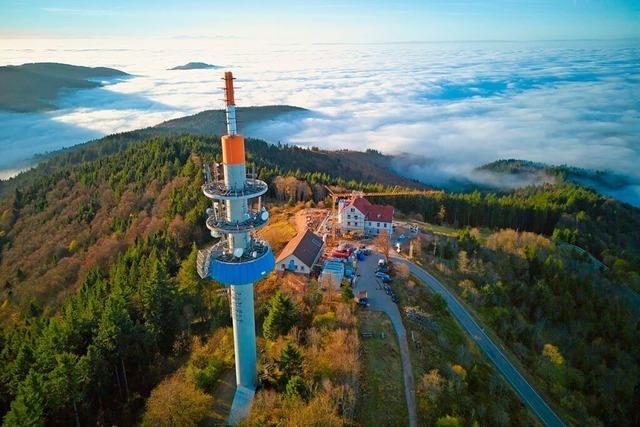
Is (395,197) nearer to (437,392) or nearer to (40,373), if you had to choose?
(437,392)

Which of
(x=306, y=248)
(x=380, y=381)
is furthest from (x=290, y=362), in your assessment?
(x=306, y=248)

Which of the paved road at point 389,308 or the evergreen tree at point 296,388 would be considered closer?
the evergreen tree at point 296,388

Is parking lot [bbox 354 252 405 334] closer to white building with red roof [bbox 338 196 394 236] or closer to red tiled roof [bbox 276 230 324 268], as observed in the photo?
red tiled roof [bbox 276 230 324 268]

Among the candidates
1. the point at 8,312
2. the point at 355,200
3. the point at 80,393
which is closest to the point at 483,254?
the point at 355,200

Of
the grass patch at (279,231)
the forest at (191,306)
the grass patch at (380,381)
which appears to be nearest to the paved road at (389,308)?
the grass patch at (380,381)

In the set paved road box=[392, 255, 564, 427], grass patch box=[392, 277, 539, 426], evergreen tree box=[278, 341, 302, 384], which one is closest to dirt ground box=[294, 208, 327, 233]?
paved road box=[392, 255, 564, 427]

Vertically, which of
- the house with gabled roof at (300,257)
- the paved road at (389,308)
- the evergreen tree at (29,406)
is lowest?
the paved road at (389,308)

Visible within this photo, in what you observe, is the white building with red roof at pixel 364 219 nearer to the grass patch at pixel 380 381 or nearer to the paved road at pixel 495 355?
the paved road at pixel 495 355

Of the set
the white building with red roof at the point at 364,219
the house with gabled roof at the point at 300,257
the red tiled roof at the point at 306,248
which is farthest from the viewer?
the white building with red roof at the point at 364,219
